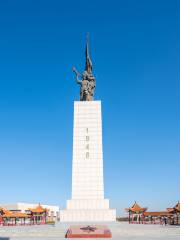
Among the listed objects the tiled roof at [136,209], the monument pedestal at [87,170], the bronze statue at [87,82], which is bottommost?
the tiled roof at [136,209]

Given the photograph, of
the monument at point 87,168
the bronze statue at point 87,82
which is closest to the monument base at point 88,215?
the monument at point 87,168

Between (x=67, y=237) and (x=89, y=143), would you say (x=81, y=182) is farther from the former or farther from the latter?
(x=67, y=237)

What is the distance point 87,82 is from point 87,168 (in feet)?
28.2

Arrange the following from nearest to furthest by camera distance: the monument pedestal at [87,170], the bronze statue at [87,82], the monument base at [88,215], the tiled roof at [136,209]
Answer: the monument base at [88,215] → the monument pedestal at [87,170] → the bronze statue at [87,82] → the tiled roof at [136,209]

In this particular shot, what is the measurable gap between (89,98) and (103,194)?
896 centimetres

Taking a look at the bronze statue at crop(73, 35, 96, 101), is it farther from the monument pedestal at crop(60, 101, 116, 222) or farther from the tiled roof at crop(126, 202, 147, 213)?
the tiled roof at crop(126, 202, 147, 213)

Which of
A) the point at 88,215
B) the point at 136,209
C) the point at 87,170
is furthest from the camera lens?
the point at 136,209

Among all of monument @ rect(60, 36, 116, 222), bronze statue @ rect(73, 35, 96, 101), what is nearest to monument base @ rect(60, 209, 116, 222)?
monument @ rect(60, 36, 116, 222)

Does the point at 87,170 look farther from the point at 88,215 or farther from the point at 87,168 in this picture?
the point at 88,215

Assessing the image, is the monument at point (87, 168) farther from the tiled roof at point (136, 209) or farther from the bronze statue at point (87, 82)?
the tiled roof at point (136, 209)

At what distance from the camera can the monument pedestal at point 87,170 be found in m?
26.8

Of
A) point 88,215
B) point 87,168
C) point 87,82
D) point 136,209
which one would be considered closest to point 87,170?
point 87,168

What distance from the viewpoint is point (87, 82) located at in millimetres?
32812

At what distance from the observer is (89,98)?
31844 millimetres
